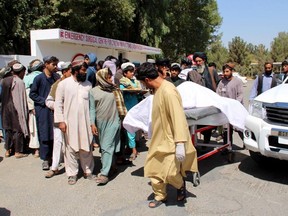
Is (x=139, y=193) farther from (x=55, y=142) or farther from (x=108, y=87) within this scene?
(x=55, y=142)

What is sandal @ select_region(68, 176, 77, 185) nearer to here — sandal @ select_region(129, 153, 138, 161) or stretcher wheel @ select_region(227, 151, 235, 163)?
sandal @ select_region(129, 153, 138, 161)

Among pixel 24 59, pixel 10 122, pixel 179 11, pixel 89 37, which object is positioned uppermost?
pixel 179 11

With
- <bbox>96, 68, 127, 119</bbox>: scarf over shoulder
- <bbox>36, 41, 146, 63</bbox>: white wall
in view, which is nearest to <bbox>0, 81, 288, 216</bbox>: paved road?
<bbox>96, 68, 127, 119</bbox>: scarf over shoulder

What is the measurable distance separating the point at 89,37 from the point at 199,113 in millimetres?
13134

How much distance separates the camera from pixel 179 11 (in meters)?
36.1

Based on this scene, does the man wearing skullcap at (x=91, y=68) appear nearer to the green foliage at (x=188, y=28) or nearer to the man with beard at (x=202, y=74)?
the man with beard at (x=202, y=74)

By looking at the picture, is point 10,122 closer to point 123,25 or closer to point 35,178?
point 35,178

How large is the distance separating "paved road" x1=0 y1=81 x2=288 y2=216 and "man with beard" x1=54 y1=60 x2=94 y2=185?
56 cm

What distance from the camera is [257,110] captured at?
5.32 m

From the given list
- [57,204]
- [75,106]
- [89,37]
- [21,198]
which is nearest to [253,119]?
[75,106]

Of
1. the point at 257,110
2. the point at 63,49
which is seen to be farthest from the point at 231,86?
the point at 63,49

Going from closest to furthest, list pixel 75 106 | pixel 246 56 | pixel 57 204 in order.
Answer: pixel 57 204 < pixel 75 106 < pixel 246 56

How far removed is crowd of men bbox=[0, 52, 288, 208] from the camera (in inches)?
159

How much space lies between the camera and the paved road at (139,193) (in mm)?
4219
